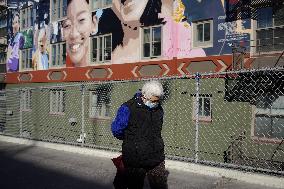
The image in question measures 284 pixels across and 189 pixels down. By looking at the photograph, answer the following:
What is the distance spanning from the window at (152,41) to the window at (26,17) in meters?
11.8

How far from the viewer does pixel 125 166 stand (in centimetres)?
416

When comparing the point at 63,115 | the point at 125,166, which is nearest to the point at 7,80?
the point at 63,115

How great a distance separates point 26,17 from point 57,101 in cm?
850

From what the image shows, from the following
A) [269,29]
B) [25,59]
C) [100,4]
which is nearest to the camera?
[269,29]

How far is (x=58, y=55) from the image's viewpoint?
23.6 meters

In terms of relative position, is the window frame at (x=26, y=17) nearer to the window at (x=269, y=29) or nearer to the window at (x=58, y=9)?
the window at (x=58, y=9)

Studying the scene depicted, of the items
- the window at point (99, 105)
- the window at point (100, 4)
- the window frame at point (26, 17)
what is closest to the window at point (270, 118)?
the window at point (99, 105)

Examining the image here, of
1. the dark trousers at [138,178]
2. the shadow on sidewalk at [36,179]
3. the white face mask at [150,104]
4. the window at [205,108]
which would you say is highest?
the white face mask at [150,104]

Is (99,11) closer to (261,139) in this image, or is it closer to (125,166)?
(261,139)

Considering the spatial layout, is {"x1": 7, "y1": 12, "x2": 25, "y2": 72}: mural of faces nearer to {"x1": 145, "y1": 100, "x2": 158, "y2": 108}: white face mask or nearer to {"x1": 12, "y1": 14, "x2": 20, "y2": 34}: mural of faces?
{"x1": 12, "y1": 14, "x2": 20, "y2": 34}: mural of faces

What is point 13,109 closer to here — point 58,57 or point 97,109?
point 58,57

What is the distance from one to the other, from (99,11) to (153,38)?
4.70 m

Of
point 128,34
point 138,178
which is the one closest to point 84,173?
point 138,178

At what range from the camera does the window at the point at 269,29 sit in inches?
532
